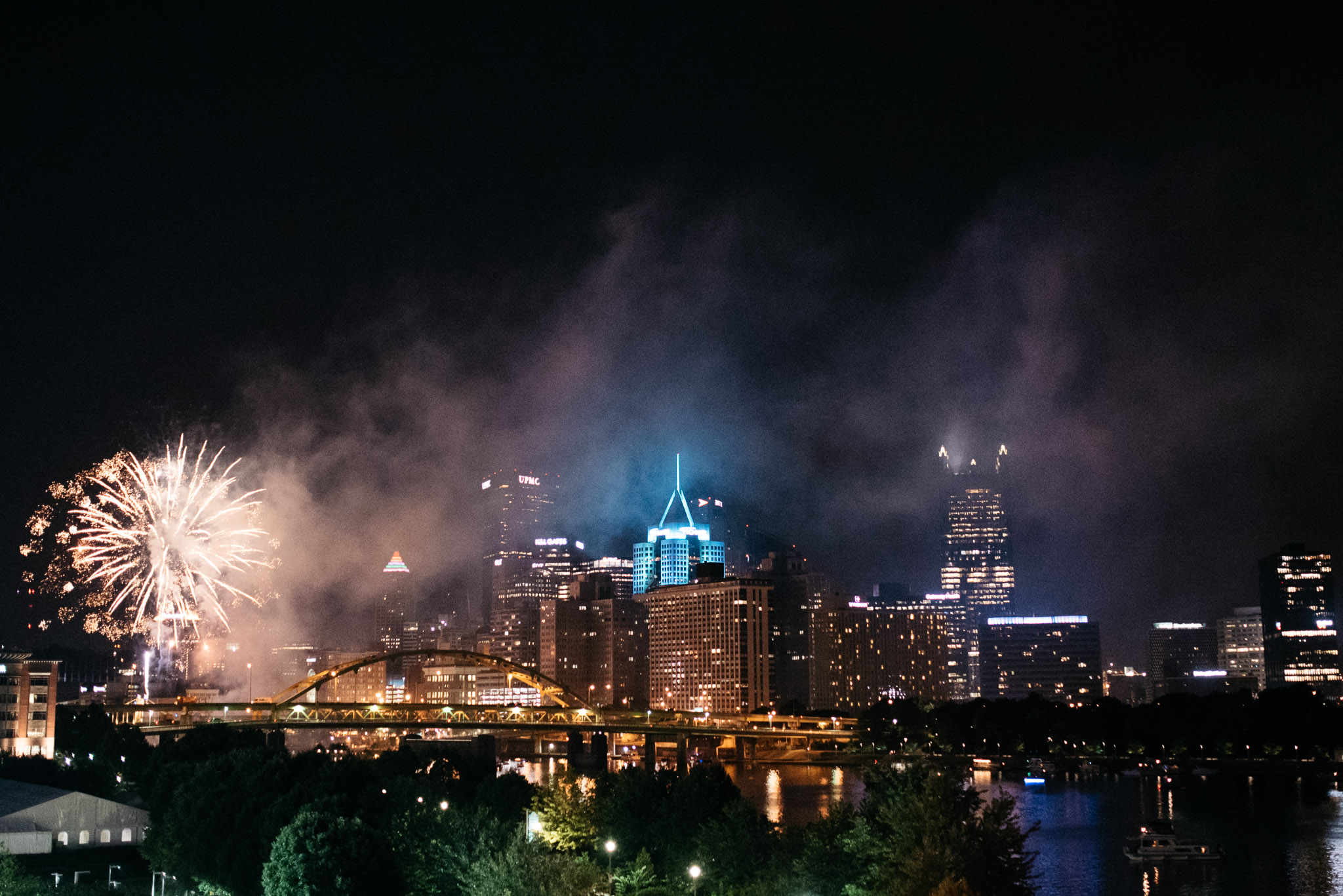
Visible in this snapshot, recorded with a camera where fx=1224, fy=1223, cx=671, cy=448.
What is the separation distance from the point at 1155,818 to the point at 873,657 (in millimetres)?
107531

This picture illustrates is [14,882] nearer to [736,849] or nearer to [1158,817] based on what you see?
[736,849]

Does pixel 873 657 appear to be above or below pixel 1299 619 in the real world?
below

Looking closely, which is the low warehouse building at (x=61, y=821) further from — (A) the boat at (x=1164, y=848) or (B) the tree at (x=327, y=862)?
(A) the boat at (x=1164, y=848)

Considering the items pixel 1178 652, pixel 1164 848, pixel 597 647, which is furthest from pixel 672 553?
pixel 1164 848

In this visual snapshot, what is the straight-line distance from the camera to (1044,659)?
6954 inches

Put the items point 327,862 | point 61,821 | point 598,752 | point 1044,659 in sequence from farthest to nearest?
1. point 1044,659
2. point 598,752
3. point 61,821
4. point 327,862

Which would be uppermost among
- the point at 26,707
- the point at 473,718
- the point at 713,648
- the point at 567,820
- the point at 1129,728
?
the point at 713,648

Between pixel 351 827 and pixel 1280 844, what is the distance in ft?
120

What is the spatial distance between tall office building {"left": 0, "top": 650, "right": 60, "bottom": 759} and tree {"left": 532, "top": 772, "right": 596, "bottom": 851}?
39291 millimetres

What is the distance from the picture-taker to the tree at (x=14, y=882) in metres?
28.4

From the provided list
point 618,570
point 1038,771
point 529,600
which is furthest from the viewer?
point 618,570

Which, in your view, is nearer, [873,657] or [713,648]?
[713,648]

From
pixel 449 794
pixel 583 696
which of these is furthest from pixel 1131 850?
pixel 583 696

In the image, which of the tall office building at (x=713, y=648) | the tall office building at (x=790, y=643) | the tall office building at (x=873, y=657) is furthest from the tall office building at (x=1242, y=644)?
the tall office building at (x=713, y=648)
